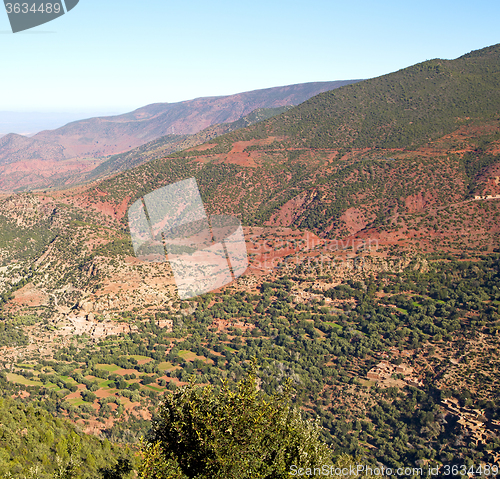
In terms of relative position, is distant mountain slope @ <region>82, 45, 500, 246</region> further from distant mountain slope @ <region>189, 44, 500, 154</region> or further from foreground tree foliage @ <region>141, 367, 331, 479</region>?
foreground tree foliage @ <region>141, 367, 331, 479</region>

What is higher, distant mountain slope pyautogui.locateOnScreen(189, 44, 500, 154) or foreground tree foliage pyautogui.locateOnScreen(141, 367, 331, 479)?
distant mountain slope pyautogui.locateOnScreen(189, 44, 500, 154)

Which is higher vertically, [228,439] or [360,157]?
[360,157]

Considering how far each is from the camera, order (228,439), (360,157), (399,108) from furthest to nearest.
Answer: (399,108) < (360,157) < (228,439)

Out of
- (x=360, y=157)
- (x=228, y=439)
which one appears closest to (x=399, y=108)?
(x=360, y=157)

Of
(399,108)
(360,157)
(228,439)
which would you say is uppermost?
(399,108)

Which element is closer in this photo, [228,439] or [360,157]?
[228,439]

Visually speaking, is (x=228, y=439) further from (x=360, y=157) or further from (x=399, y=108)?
(x=399, y=108)

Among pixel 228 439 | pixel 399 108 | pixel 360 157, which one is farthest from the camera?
pixel 399 108

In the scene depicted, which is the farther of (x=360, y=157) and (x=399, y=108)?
(x=399, y=108)

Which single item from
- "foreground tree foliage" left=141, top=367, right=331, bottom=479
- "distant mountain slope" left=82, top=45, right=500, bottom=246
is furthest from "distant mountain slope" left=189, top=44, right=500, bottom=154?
"foreground tree foliage" left=141, top=367, right=331, bottom=479
